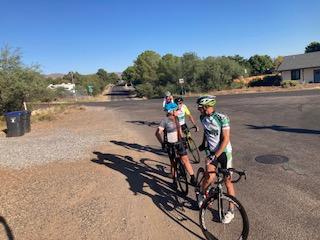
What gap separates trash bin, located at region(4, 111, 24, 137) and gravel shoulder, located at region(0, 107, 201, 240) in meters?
5.15

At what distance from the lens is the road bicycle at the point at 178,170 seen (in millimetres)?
6836

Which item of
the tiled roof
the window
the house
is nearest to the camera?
the house

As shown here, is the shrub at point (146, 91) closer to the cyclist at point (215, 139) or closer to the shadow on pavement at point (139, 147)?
the shadow on pavement at point (139, 147)

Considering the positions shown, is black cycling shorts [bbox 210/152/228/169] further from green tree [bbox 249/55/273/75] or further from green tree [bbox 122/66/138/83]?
green tree [bbox 122/66/138/83]

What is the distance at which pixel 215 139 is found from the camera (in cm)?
525

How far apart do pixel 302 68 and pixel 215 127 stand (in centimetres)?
5229

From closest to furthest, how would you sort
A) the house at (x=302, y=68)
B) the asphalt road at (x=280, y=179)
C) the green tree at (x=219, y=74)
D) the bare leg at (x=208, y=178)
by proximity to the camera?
the asphalt road at (x=280, y=179), the bare leg at (x=208, y=178), the house at (x=302, y=68), the green tree at (x=219, y=74)

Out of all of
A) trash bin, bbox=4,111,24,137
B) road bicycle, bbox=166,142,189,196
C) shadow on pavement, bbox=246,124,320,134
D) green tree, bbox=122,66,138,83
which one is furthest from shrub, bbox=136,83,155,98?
road bicycle, bbox=166,142,189,196

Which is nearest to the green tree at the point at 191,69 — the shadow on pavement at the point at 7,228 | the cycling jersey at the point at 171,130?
the cycling jersey at the point at 171,130

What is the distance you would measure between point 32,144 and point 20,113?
4005 mm

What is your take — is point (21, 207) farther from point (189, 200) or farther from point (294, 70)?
point (294, 70)

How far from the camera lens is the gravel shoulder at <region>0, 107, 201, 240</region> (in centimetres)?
562

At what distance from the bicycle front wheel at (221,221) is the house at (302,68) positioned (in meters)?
51.4

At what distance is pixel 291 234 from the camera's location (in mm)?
4832
